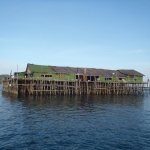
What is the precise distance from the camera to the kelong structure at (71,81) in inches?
1732

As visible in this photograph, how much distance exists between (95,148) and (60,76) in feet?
113

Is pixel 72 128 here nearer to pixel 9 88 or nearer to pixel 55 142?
pixel 55 142

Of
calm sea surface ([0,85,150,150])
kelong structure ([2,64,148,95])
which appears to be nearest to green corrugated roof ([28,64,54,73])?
kelong structure ([2,64,148,95])

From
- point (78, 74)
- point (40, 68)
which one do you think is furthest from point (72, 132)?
point (78, 74)

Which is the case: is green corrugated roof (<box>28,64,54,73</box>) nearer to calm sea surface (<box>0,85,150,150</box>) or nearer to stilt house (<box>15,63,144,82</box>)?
stilt house (<box>15,63,144,82</box>)

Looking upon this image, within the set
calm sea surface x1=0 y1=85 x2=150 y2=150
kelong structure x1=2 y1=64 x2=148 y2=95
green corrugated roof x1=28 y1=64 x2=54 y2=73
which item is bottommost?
calm sea surface x1=0 y1=85 x2=150 y2=150

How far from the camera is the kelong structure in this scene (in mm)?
44000

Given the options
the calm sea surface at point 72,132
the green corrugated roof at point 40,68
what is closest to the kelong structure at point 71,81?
the green corrugated roof at point 40,68

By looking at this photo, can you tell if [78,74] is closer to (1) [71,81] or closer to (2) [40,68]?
(1) [71,81]

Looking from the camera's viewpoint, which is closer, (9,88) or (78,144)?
(78,144)

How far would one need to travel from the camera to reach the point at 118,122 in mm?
A: 20594

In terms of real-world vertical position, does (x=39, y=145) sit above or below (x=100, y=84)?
below

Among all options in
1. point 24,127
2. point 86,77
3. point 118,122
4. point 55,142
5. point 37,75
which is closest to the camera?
point 55,142

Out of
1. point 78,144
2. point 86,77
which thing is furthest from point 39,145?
point 86,77
